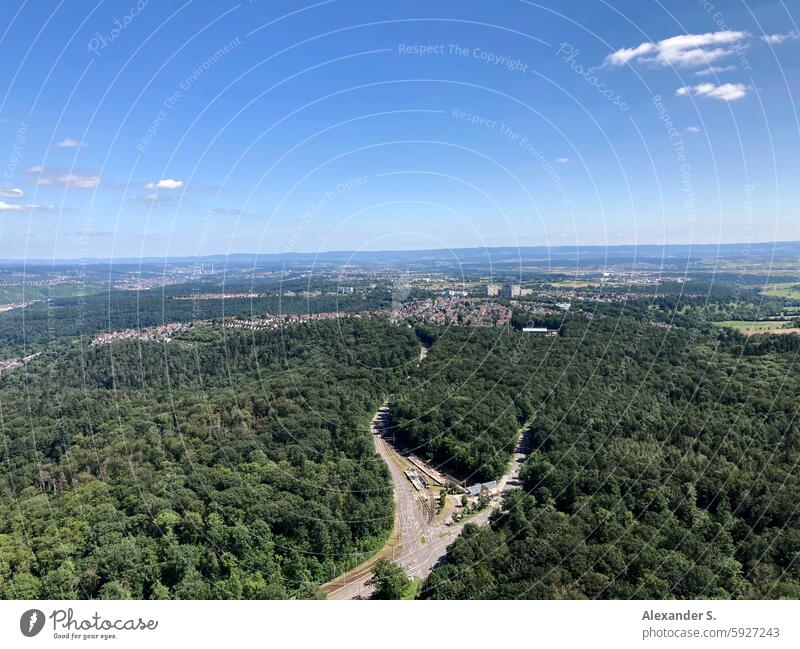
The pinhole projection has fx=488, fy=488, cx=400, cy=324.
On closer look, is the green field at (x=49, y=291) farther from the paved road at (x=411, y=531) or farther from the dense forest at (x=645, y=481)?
the paved road at (x=411, y=531)

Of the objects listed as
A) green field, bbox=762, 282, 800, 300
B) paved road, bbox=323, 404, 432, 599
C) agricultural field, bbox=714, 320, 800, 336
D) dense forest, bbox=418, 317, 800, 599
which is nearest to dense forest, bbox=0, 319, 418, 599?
paved road, bbox=323, 404, 432, 599

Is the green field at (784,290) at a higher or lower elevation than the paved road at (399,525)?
higher

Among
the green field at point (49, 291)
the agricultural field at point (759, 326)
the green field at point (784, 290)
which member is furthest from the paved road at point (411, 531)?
the green field at point (49, 291)

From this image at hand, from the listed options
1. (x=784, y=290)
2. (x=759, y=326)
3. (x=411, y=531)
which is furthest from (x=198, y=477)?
(x=784, y=290)

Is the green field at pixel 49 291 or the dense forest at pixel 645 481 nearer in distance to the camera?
the dense forest at pixel 645 481

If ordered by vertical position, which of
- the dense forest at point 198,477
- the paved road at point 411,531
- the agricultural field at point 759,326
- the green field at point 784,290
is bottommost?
the paved road at point 411,531

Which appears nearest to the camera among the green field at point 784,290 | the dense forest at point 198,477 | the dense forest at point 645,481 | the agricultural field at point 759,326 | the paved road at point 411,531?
the dense forest at point 645,481

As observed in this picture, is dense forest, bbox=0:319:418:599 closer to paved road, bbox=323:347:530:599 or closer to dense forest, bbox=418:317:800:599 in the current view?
paved road, bbox=323:347:530:599
